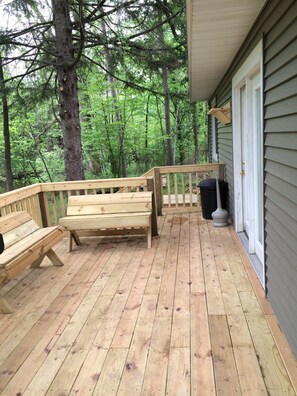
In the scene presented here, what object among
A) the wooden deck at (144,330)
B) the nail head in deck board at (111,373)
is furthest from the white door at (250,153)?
the nail head in deck board at (111,373)

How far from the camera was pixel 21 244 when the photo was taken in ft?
11.0

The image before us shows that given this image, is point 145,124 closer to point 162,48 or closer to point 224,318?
point 162,48

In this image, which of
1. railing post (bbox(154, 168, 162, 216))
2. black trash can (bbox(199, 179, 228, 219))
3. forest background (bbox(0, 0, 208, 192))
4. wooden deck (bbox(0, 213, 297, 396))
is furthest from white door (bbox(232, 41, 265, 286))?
forest background (bbox(0, 0, 208, 192))

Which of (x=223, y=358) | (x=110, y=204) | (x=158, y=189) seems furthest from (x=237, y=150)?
(x=223, y=358)

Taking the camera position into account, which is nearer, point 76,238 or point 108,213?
point 108,213

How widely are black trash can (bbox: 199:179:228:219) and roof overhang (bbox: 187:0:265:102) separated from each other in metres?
1.76

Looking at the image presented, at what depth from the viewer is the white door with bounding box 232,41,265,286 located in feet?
10.8

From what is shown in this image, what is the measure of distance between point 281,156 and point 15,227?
9.14 feet

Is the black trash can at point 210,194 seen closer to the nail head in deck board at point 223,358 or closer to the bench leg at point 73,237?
the bench leg at point 73,237

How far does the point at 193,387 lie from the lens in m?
1.86

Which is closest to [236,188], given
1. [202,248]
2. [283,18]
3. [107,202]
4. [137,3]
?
[202,248]

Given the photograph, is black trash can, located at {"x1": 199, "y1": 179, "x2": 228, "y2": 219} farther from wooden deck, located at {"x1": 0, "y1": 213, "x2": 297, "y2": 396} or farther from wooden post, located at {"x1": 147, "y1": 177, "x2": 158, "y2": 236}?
wooden deck, located at {"x1": 0, "y1": 213, "x2": 297, "y2": 396}

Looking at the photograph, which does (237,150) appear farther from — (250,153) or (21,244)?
(21,244)

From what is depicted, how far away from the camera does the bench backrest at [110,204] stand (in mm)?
4520
